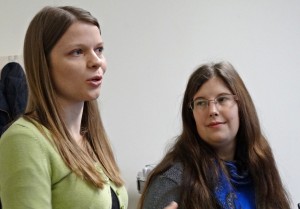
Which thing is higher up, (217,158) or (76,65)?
(76,65)

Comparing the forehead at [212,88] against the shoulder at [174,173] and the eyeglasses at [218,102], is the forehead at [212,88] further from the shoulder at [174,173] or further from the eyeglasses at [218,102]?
the shoulder at [174,173]

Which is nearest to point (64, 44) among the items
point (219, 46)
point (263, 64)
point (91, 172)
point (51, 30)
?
point (51, 30)

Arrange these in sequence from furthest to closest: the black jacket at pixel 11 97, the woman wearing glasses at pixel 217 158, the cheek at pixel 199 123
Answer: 1. the black jacket at pixel 11 97
2. the cheek at pixel 199 123
3. the woman wearing glasses at pixel 217 158

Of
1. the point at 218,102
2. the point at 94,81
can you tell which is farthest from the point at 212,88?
the point at 94,81

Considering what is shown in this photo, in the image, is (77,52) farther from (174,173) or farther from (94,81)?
(174,173)

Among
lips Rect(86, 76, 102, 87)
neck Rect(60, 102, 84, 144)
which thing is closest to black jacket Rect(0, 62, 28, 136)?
neck Rect(60, 102, 84, 144)

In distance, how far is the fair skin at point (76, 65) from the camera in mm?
935

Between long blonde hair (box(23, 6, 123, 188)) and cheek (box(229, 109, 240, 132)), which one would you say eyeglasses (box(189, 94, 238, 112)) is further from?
long blonde hair (box(23, 6, 123, 188))

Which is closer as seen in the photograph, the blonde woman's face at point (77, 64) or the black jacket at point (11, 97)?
the blonde woman's face at point (77, 64)

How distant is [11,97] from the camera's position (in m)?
1.80

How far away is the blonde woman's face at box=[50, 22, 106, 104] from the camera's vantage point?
934mm

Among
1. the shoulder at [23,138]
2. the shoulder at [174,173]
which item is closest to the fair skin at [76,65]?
the shoulder at [23,138]

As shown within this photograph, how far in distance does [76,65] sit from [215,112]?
1.71ft

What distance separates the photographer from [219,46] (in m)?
2.43
